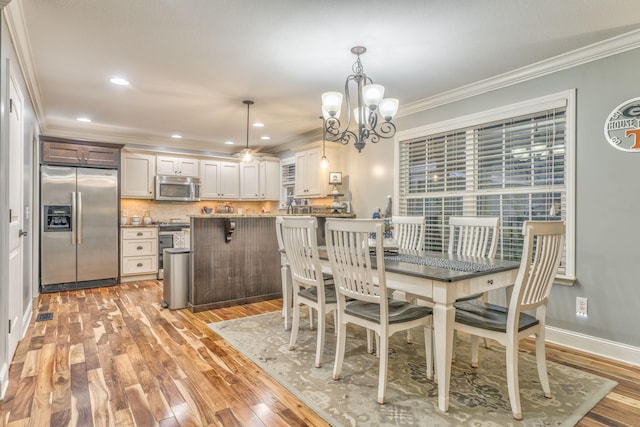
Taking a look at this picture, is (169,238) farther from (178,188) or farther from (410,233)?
(410,233)

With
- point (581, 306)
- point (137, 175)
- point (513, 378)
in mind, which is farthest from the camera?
point (137, 175)

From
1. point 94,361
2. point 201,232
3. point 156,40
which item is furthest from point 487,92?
point 94,361

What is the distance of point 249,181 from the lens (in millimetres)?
7035

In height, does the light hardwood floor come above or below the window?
below

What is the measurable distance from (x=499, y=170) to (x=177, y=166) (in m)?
5.27

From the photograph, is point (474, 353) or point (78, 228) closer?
point (474, 353)

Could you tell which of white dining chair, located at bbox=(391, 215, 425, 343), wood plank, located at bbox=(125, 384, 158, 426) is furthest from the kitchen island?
wood plank, located at bbox=(125, 384, 158, 426)

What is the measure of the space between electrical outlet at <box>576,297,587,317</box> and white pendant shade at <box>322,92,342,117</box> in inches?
99.6

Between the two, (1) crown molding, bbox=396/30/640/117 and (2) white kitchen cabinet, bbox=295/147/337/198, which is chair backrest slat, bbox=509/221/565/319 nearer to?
(1) crown molding, bbox=396/30/640/117

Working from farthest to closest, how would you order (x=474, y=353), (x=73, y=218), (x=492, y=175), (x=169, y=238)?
(x=169, y=238) → (x=73, y=218) → (x=492, y=175) → (x=474, y=353)

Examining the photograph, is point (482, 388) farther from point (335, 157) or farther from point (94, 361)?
point (335, 157)

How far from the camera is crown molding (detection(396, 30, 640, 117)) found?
2.65 metres

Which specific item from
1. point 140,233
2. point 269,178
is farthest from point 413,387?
point 269,178

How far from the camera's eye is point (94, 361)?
2621 mm
